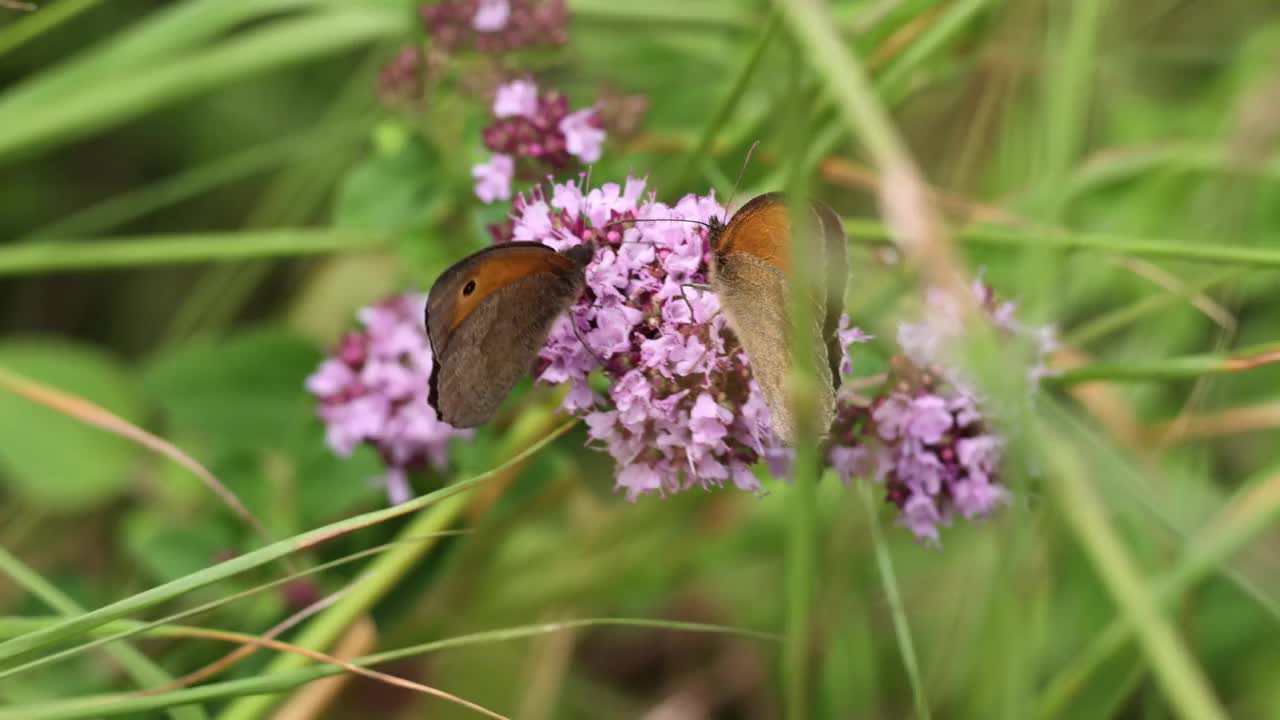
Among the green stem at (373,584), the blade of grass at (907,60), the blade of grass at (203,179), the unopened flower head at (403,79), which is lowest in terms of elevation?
the green stem at (373,584)

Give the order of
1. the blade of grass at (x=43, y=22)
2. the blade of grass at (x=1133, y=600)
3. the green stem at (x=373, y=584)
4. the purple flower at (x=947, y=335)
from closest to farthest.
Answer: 1. the blade of grass at (x=1133, y=600)
2. the purple flower at (x=947, y=335)
3. the green stem at (x=373, y=584)
4. the blade of grass at (x=43, y=22)

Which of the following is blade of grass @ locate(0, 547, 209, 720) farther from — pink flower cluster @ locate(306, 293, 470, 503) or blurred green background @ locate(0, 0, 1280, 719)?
pink flower cluster @ locate(306, 293, 470, 503)

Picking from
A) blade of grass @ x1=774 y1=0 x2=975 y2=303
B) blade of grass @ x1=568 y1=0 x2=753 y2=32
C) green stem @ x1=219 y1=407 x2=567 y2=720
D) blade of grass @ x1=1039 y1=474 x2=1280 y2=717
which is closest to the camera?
blade of grass @ x1=774 y1=0 x2=975 y2=303

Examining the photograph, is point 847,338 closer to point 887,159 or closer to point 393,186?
point 887,159

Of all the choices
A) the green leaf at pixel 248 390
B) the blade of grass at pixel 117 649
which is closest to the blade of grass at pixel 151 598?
the blade of grass at pixel 117 649

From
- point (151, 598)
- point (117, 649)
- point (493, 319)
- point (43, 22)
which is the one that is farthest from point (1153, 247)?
point (43, 22)

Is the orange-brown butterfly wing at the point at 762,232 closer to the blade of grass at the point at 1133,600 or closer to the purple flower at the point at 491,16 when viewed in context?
the blade of grass at the point at 1133,600

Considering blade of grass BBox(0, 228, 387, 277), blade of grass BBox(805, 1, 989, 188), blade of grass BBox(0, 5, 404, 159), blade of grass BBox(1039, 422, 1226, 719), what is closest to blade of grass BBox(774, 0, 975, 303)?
blade of grass BBox(1039, 422, 1226, 719)
